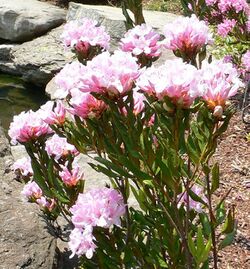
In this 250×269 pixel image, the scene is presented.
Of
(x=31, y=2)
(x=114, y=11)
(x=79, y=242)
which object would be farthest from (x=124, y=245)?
(x=31, y=2)

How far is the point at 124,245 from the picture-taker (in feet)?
6.86

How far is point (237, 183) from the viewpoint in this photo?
145 inches

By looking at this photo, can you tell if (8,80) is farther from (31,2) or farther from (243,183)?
(243,183)

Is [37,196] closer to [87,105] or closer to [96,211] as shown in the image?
[96,211]

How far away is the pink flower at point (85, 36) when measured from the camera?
2186 mm

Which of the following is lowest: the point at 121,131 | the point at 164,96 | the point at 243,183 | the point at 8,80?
the point at 8,80

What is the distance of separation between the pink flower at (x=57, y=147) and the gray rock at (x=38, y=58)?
490 cm

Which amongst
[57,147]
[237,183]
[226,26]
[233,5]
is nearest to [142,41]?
[57,147]

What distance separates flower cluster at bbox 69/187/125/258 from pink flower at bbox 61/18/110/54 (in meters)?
0.66

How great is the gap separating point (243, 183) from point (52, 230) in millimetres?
1452

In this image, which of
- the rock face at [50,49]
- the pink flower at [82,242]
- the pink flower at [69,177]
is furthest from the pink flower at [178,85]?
the rock face at [50,49]

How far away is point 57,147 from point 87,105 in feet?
2.53

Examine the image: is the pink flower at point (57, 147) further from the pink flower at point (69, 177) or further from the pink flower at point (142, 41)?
the pink flower at point (142, 41)

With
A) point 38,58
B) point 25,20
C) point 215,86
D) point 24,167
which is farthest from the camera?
point 25,20
